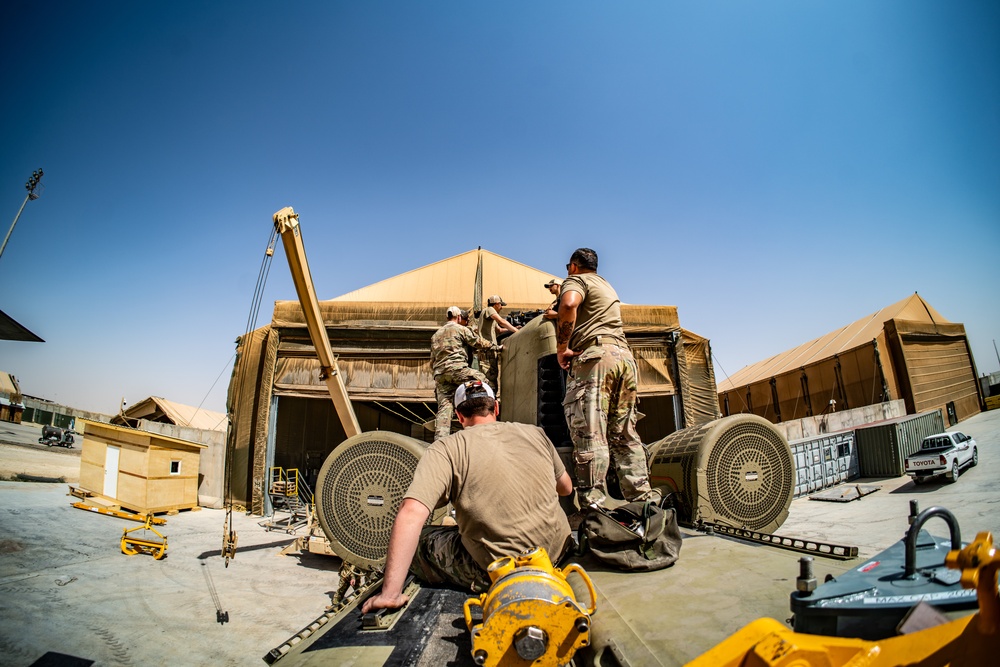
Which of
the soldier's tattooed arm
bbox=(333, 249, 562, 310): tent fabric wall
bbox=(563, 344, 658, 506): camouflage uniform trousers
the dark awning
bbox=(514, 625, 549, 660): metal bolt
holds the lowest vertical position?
bbox=(514, 625, 549, 660): metal bolt

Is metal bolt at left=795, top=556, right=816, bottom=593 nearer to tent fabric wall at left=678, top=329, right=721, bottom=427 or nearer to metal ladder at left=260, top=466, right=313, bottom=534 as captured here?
metal ladder at left=260, top=466, right=313, bottom=534

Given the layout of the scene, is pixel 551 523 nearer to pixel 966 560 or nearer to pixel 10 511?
pixel 966 560

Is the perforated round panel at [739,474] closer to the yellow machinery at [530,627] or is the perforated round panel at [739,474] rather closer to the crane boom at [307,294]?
the yellow machinery at [530,627]

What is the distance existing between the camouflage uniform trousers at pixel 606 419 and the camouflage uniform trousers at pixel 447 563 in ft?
2.99

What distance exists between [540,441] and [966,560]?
1.71m

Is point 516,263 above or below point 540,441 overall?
above

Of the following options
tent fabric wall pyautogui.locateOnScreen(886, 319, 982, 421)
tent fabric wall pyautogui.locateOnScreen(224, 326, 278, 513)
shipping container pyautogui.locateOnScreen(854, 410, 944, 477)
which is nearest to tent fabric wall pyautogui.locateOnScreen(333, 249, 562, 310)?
tent fabric wall pyautogui.locateOnScreen(224, 326, 278, 513)

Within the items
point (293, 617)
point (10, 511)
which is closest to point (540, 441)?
point (293, 617)

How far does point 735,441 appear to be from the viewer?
4.21 m

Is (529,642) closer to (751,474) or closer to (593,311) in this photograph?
(593,311)

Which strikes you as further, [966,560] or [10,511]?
[10,511]

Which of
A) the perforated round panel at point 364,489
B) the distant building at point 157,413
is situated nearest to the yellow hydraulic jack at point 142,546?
the perforated round panel at point 364,489

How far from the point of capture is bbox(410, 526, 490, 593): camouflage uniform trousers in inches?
103

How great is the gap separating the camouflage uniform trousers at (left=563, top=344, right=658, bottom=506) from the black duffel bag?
532 millimetres
